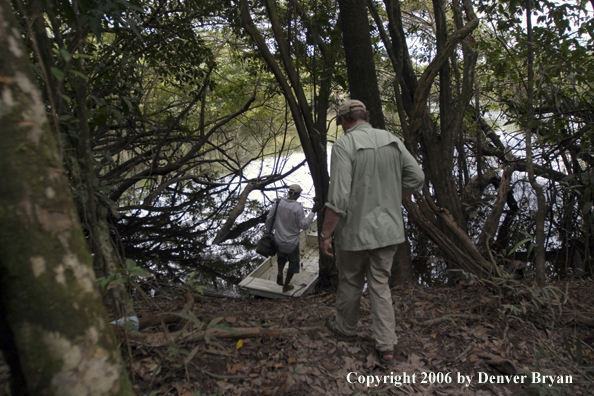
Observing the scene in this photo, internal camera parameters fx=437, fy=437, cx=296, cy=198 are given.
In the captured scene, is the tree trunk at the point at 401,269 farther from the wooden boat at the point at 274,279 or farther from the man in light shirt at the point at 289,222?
the wooden boat at the point at 274,279

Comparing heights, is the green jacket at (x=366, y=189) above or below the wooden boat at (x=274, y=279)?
above

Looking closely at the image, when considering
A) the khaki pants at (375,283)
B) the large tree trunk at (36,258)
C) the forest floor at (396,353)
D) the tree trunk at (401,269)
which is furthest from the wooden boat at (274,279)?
the large tree trunk at (36,258)

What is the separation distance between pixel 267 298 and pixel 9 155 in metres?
5.40

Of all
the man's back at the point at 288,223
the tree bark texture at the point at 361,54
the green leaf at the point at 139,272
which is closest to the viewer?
the green leaf at the point at 139,272

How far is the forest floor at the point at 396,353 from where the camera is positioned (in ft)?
8.14

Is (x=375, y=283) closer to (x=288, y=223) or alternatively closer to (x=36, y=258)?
(x=36, y=258)

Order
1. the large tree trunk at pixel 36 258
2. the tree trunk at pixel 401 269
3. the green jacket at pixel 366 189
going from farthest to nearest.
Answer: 1. the tree trunk at pixel 401 269
2. the green jacket at pixel 366 189
3. the large tree trunk at pixel 36 258

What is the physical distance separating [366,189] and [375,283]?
2.07ft

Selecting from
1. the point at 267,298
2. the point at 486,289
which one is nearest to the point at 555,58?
the point at 486,289

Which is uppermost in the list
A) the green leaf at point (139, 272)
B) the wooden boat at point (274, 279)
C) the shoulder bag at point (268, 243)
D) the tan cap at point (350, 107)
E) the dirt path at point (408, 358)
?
the tan cap at point (350, 107)

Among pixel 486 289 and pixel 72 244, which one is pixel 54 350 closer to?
pixel 72 244

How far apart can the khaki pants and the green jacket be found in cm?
12

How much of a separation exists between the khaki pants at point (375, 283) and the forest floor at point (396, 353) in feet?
0.69

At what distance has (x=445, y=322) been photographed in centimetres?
354
